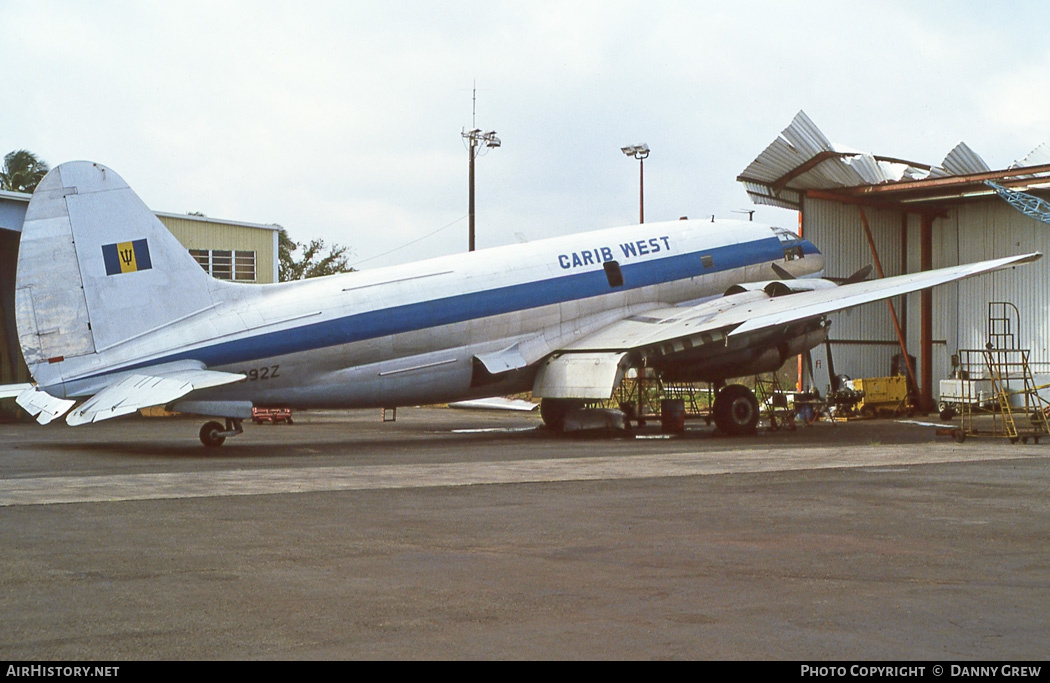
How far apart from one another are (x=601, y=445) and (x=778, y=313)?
5188mm

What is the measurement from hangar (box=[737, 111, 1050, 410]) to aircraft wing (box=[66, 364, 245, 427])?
25.7 m

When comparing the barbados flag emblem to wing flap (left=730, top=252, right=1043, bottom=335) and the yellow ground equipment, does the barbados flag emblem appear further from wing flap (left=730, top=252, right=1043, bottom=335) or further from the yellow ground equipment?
the yellow ground equipment

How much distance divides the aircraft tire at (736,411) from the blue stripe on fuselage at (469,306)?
3536mm

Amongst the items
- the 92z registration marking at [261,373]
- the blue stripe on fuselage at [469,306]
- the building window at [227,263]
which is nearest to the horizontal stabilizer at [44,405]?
the blue stripe on fuselage at [469,306]

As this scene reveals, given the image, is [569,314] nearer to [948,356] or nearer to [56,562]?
[56,562]

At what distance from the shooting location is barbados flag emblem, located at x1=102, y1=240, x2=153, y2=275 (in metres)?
21.8

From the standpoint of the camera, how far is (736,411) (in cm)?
2723

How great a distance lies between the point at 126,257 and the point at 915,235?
34.6 meters

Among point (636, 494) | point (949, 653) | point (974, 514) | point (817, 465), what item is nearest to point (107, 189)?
point (636, 494)

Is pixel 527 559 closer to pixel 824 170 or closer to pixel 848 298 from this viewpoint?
pixel 848 298

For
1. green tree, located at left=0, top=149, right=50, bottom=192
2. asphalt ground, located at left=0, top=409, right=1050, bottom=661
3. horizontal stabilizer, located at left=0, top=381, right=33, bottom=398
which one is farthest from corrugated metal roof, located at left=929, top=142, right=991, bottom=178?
green tree, located at left=0, top=149, right=50, bottom=192

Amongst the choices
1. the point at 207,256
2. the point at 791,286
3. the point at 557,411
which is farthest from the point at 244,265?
the point at 791,286

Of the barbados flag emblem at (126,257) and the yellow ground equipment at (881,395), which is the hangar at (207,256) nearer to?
the barbados flag emblem at (126,257)

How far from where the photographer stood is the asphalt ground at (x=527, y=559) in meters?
6.59
